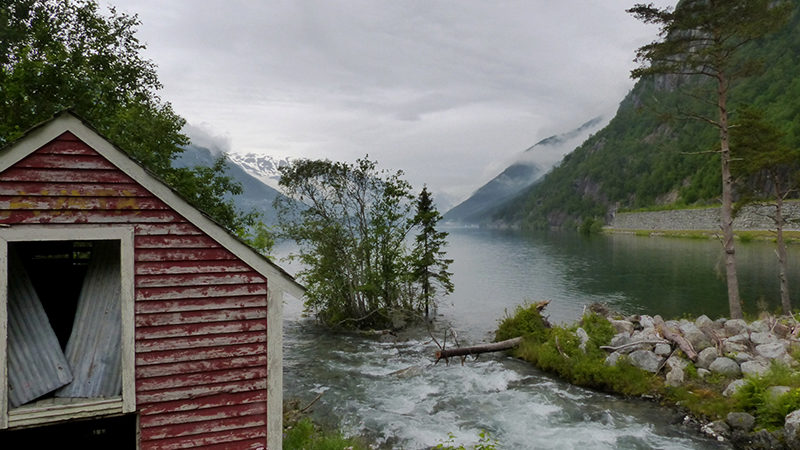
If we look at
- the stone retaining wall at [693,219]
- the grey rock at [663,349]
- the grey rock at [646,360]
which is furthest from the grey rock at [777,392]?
the stone retaining wall at [693,219]

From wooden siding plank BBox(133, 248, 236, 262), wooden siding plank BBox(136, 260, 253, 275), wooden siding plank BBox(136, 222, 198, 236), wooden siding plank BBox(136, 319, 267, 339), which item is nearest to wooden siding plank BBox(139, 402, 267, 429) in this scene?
wooden siding plank BBox(136, 319, 267, 339)

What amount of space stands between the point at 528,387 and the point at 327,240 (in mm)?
14541

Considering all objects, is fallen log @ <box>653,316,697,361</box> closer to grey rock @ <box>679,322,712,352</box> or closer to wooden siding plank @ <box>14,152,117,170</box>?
grey rock @ <box>679,322,712,352</box>

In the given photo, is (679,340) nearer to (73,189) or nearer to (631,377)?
(631,377)

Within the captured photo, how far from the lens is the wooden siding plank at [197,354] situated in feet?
22.2

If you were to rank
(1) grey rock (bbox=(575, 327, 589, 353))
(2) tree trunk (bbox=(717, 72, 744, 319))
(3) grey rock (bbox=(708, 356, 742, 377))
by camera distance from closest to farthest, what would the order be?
1. (3) grey rock (bbox=(708, 356, 742, 377))
2. (1) grey rock (bbox=(575, 327, 589, 353))
3. (2) tree trunk (bbox=(717, 72, 744, 319))

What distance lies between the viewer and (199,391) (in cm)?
709

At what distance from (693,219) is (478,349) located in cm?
9991

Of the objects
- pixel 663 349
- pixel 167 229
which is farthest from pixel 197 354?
pixel 663 349

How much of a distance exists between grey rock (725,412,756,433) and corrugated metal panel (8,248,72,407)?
49.1ft

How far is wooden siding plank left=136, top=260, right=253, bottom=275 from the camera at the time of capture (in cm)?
677

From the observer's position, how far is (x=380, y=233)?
28328 millimetres

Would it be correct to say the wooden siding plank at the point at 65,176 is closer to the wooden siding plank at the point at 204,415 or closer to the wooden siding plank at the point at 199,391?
the wooden siding plank at the point at 199,391

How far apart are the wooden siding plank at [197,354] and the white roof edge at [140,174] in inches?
40.3
